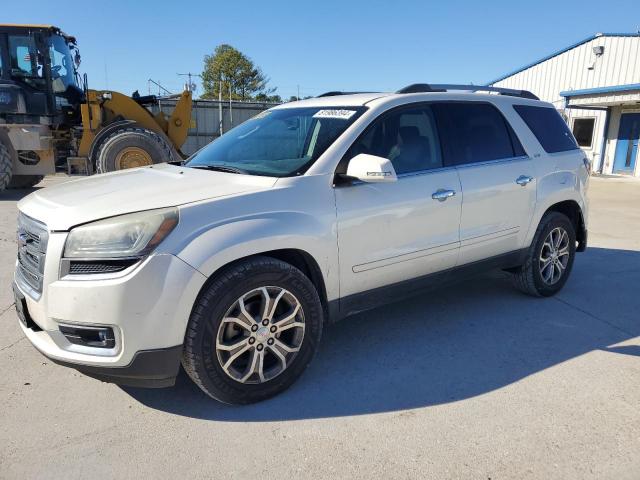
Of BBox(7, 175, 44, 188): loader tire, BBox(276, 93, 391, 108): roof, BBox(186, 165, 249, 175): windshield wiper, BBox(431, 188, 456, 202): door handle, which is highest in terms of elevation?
BBox(276, 93, 391, 108): roof

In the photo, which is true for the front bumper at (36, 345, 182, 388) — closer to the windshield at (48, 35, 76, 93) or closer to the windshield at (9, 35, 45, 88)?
the windshield at (9, 35, 45, 88)

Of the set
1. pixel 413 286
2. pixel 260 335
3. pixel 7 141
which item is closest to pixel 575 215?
pixel 413 286

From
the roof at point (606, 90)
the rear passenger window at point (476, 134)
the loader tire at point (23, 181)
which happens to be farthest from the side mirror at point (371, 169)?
the roof at point (606, 90)

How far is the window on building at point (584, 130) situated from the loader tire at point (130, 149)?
1677cm

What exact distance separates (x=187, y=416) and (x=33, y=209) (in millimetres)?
1489

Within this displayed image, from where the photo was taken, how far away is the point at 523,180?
13.5 ft

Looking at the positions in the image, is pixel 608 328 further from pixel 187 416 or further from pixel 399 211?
pixel 187 416

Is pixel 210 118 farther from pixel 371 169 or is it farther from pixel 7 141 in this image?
pixel 371 169

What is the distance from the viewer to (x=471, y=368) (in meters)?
3.31

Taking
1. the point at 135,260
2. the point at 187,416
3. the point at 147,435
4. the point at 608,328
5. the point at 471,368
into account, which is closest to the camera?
the point at 135,260

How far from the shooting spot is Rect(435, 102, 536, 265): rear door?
3775 millimetres

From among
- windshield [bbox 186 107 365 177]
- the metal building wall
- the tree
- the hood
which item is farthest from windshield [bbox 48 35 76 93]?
the tree

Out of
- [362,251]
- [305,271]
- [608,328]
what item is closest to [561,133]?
[608,328]

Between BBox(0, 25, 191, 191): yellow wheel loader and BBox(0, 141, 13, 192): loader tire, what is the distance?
0.02 meters
